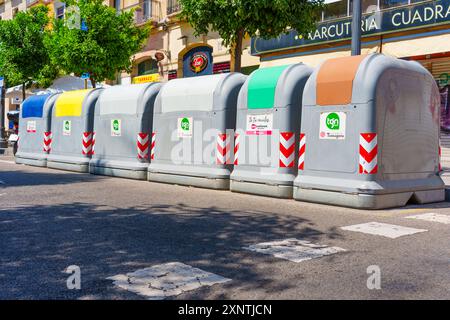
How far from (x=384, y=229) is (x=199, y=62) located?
58.1 feet

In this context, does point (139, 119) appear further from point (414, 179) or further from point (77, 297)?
point (77, 297)

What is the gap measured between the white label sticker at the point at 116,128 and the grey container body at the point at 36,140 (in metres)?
3.57

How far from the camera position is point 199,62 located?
2230 cm

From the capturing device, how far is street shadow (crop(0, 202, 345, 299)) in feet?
11.4

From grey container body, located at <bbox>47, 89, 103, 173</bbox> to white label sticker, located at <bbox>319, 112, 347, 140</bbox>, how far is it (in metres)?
7.10

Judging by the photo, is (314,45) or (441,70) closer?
(441,70)

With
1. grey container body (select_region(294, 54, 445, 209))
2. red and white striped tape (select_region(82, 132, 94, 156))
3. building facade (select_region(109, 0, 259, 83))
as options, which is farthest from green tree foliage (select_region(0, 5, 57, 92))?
grey container body (select_region(294, 54, 445, 209))

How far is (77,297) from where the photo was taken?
318 centimetres

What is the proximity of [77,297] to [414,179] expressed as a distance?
20.1ft

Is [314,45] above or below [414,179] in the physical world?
above

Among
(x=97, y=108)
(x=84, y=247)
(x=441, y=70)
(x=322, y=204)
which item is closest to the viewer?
(x=84, y=247)

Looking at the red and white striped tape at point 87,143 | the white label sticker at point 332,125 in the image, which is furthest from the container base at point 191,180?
the red and white striped tape at point 87,143

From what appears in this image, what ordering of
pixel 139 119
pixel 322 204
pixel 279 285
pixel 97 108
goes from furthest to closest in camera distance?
pixel 97 108 → pixel 139 119 → pixel 322 204 → pixel 279 285
